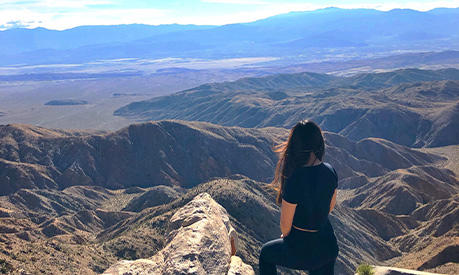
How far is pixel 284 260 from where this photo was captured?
19.5 ft

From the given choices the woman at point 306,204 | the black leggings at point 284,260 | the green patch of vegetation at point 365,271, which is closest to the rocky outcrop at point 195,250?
the black leggings at point 284,260

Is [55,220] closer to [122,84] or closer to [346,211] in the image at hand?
[346,211]

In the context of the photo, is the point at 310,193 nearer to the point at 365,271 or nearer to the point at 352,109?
the point at 365,271

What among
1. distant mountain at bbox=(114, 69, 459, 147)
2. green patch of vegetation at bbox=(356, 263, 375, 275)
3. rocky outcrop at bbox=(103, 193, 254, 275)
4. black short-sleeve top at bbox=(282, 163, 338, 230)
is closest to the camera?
black short-sleeve top at bbox=(282, 163, 338, 230)

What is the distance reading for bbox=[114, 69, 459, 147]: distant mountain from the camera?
74.3 m

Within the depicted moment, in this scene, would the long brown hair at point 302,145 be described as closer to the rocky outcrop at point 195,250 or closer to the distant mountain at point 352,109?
the rocky outcrop at point 195,250

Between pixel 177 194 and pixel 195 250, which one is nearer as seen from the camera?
pixel 195 250

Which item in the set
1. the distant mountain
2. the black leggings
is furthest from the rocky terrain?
the distant mountain

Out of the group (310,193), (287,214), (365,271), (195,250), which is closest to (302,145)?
(310,193)

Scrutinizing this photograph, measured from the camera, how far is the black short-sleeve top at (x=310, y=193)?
18.5 ft

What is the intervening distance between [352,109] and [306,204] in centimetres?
8309

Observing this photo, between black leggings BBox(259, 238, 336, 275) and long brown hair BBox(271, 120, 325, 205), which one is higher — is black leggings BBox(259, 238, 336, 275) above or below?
below

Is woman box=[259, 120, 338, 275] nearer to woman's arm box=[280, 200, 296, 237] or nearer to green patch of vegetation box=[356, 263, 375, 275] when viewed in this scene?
woman's arm box=[280, 200, 296, 237]

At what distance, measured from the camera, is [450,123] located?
69812 mm
